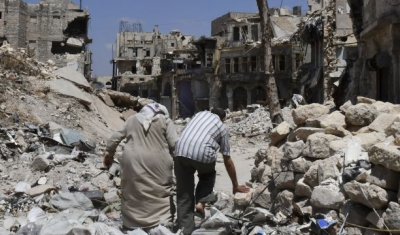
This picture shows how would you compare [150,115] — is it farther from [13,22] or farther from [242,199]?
[13,22]

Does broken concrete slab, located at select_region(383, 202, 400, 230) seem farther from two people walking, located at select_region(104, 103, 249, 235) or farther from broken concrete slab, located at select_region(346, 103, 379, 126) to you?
broken concrete slab, located at select_region(346, 103, 379, 126)

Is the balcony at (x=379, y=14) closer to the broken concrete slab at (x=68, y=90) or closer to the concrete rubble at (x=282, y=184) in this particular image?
the concrete rubble at (x=282, y=184)

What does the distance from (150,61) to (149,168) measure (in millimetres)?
55396

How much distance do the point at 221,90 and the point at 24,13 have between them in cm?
1960

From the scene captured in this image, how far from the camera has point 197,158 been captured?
462cm

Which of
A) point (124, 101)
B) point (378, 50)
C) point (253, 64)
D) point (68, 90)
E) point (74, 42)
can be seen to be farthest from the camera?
point (253, 64)

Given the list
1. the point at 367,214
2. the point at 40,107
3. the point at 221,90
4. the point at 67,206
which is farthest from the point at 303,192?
the point at 221,90

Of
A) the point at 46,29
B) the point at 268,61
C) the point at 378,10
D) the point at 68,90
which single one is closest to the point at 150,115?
the point at 378,10

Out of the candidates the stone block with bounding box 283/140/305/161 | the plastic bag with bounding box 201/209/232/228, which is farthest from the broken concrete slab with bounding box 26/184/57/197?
the stone block with bounding box 283/140/305/161

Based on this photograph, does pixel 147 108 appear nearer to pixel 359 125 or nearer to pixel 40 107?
pixel 359 125

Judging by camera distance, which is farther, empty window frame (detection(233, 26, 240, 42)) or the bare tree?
empty window frame (detection(233, 26, 240, 42))

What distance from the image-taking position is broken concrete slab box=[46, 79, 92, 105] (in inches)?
567

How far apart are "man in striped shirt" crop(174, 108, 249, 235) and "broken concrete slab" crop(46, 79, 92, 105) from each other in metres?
10.3

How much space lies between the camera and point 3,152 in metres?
9.23
